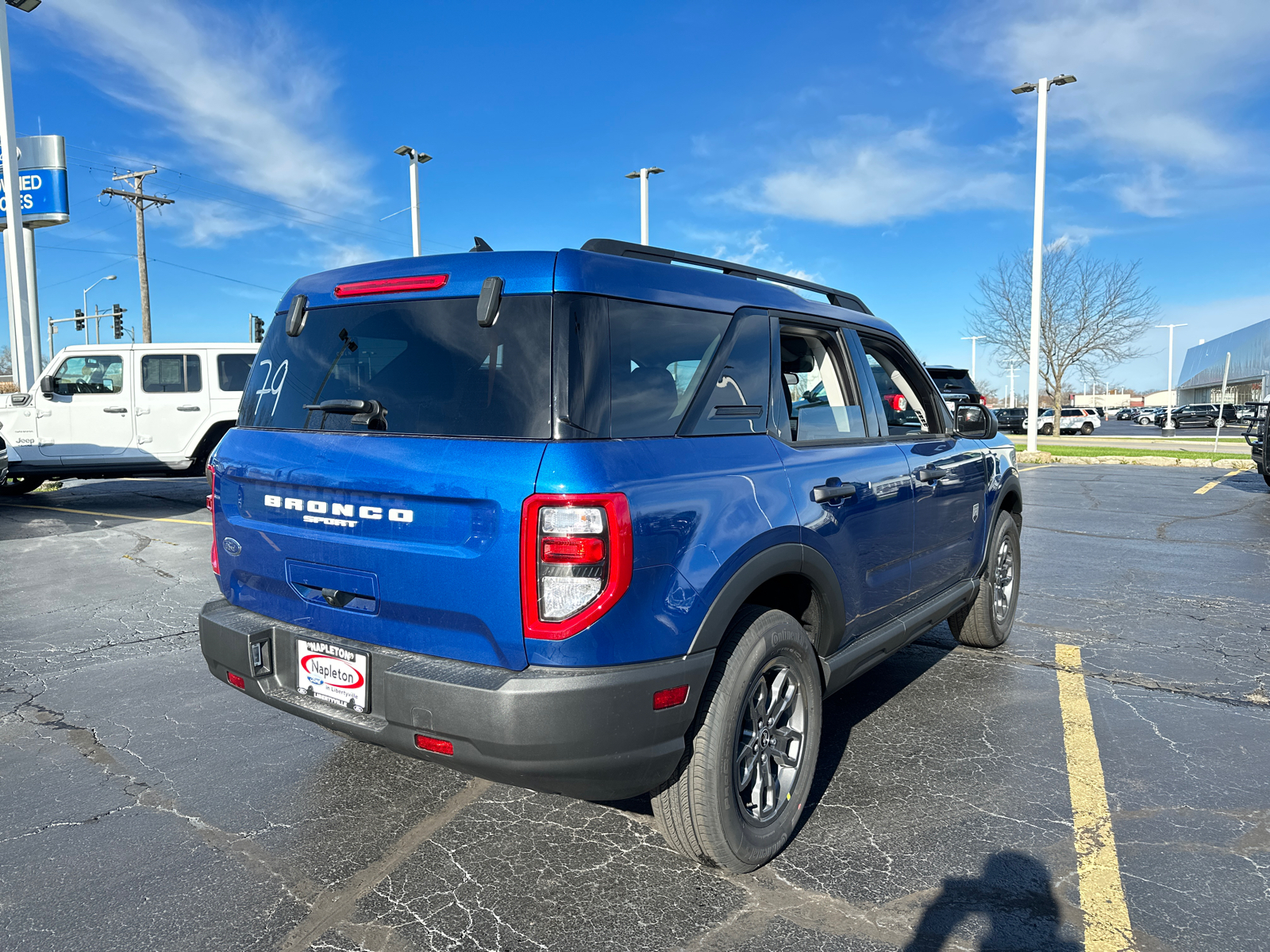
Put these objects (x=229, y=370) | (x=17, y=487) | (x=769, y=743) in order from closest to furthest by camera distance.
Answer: (x=769, y=743), (x=229, y=370), (x=17, y=487)

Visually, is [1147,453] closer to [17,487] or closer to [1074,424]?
[17,487]

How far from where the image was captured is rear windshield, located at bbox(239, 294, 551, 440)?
8.07ft

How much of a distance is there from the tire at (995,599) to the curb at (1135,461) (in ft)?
53.2

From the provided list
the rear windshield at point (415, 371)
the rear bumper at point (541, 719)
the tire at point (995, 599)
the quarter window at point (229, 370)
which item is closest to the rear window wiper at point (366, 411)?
the rear windshield at point (415, 371)

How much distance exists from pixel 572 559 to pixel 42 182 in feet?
61.0

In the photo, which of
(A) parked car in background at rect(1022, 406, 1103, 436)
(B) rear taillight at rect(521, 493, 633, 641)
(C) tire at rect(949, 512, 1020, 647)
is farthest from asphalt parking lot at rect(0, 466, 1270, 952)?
(A) parked car in background at rect(1022, 406, 1103, 436)

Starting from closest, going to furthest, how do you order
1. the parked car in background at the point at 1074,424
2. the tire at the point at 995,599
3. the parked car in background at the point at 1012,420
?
the tire at the point at 995,599
the parked car in background at the point at 1012,420
the parked car in background at the point at 1074,424

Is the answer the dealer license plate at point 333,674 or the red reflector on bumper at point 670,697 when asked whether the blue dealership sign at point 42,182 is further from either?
the red reflector on bumper at point 670,697

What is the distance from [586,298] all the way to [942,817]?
2233 mm

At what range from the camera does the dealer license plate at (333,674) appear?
2.58 meters

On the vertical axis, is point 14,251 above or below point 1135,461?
above

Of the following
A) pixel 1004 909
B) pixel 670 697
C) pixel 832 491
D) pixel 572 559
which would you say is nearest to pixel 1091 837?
pixel 1004 909

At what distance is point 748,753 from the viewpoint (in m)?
2.80

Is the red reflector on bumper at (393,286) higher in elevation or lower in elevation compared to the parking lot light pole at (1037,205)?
lower
